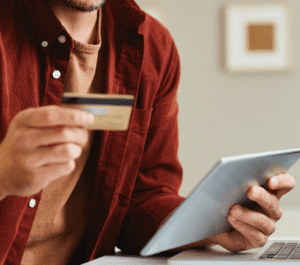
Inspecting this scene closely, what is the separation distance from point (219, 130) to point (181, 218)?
2.03 metres

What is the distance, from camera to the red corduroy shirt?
2.81ft

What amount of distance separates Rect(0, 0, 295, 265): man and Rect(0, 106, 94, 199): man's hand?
24 cm

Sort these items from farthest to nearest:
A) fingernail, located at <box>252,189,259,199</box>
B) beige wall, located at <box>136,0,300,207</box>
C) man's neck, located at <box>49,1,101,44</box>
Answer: beige wall, located at <box>136,0,300,207</box>, man's neck, located at <box>49,1,101,44</box>, fingernail, located at <box>252,189,259,199</box>

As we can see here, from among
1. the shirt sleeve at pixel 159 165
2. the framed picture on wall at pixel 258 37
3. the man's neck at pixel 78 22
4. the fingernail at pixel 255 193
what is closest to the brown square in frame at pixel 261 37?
the framed picture on wall at pixel 258 37

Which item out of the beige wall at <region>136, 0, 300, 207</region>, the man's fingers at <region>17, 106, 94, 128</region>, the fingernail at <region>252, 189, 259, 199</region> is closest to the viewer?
the man's fingers at <region>17, 106, 94, 128</region>

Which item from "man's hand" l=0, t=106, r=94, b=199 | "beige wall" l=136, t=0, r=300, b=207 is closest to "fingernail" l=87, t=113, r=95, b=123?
"man's hand" l=0, t=106, r=94, b=199

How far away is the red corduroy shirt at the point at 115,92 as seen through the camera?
0.86 meters

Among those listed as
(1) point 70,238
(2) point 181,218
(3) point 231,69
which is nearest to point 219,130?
(3) point 231,69

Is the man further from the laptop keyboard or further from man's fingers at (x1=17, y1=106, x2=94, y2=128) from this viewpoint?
man's fingers at (x1=17, y1=106, x2=94, y2=128)

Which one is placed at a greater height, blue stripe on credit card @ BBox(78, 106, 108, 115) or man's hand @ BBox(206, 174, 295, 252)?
blue stripe on credit card @ BBox(78, 106, 108, 115)

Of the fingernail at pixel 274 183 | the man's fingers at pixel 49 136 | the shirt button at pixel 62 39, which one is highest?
the shirt button at pixel 62 39

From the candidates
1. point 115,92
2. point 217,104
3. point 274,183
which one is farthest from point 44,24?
point 217,104

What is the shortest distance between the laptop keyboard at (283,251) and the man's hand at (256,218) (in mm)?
31

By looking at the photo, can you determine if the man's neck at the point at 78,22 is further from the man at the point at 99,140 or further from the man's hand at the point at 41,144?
the man's hand at the point at 41,144
